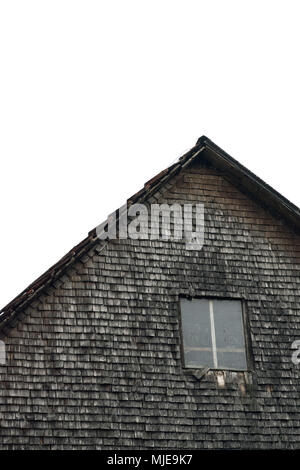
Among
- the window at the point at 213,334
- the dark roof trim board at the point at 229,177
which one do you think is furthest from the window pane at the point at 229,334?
the dark roof trim board at the point at 229,177

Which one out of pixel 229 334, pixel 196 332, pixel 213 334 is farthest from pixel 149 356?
pixel 229 334

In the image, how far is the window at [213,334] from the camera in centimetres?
1352

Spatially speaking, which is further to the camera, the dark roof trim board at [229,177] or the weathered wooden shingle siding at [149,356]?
the dark roof trim board at [229,177]

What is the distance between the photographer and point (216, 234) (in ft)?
48.0

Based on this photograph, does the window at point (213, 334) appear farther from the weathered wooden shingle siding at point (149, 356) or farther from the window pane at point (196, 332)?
the weathered wooden shingle siding at point (149, 356)

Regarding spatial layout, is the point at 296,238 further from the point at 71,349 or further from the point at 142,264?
the point at 71,349

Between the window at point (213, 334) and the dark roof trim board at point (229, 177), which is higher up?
the dark roof trim board at point (229, 177)

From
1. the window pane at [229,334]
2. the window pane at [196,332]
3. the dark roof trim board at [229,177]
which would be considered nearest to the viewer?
the window pane at [196,332]

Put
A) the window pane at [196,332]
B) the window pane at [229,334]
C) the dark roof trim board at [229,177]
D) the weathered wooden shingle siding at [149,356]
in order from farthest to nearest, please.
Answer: the dark roof trim board at [229,177], the window pane at [229,334], the window pane at [196,332], the weathered wooden shingle siding at [149,356]

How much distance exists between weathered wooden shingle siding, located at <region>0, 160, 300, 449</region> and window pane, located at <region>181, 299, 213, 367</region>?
160 millimetres

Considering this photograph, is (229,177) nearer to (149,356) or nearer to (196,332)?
(196,332)
